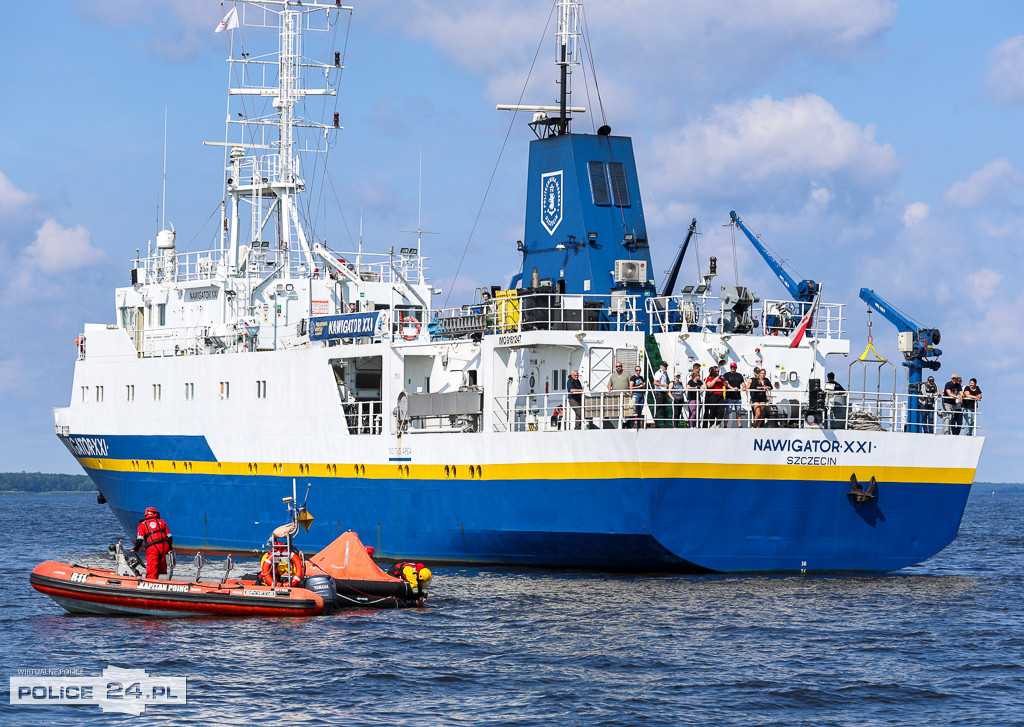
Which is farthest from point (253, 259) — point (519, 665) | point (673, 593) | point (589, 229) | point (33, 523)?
point (33, 523)

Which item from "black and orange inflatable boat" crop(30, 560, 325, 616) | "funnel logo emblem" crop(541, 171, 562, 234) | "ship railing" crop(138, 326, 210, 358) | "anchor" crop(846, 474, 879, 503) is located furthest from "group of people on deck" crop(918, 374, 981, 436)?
"ship railing" crop(138, 326, 210, 358)

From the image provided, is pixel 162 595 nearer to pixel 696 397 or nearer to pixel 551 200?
pixel 696 397

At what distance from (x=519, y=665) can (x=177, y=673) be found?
16.4 feet

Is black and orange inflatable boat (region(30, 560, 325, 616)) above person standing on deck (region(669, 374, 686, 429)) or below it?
below

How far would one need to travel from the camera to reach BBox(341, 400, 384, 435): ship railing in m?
31.9

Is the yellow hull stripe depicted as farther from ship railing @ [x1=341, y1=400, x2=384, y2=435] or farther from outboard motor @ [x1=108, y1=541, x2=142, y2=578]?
outboard motor @ [x1=108, y1=541, x2=142, y2=578]

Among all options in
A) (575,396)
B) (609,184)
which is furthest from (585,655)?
(609,184)

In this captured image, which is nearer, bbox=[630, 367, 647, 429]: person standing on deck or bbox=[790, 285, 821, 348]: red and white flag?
bbox=[630, 367, 647, 429]: person standing on deck

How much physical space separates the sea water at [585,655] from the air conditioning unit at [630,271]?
22.3 feet

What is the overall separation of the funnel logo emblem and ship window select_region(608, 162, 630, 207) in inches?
49.1

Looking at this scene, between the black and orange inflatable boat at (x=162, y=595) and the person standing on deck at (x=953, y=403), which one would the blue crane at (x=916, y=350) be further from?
the black and orange inflatable boat at (x=162, y=595)

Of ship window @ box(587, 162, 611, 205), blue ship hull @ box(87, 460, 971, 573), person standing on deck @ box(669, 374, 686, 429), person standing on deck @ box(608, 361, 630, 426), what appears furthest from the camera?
ship window @ box(587, 162, 611, 205)

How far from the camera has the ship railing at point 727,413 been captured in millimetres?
26828

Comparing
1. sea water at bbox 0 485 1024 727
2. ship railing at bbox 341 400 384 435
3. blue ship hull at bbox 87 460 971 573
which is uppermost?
ship railing at bbox 341 400 384 435
